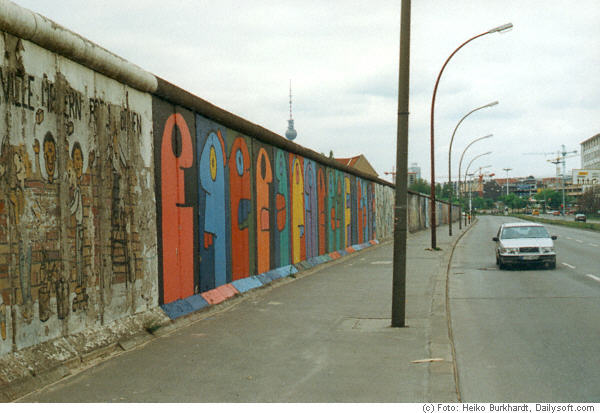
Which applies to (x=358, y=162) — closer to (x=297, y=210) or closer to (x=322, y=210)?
(x=322, y=210)

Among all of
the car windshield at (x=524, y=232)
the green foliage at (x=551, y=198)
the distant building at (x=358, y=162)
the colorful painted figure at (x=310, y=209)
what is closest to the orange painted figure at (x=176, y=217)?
the colorful painted figure at (x=310, y=209)

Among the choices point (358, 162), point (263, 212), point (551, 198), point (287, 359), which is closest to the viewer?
point (287, 359)

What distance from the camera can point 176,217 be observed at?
27.7 feet

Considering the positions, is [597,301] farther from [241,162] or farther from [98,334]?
[98,334]

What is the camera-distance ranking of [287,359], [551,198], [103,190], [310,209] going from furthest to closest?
1. [551,198]
2. [310,209]
3. [103,190]
4. [287,359]

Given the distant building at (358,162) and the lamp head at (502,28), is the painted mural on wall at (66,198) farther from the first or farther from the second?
the distant building at (358,162)

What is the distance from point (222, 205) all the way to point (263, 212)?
2.42 metres

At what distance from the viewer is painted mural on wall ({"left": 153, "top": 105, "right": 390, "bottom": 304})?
→ 27.2 feet

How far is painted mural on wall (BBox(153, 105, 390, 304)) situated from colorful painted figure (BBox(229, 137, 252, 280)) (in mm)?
19

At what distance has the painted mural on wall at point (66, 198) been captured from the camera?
5184mm

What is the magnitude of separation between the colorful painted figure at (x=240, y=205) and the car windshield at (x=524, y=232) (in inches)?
375

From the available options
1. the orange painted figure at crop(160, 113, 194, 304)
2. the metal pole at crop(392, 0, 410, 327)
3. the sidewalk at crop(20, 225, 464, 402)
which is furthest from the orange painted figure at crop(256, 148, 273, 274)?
the metal pole at crop(392, 0, 410, 327)

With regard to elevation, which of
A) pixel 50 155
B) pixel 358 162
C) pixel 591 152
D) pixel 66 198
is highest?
pixel 591 152

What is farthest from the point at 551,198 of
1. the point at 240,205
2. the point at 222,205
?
the point at 222,205
